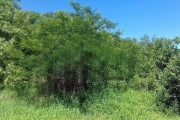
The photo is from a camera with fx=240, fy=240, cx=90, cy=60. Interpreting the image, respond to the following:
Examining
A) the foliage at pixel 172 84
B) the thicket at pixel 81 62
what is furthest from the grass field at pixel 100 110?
the thicket at pixel 81 62

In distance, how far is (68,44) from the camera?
313 inches

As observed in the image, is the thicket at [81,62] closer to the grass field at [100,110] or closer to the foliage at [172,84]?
the foliage at [172,84]

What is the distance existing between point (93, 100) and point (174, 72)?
107 inches

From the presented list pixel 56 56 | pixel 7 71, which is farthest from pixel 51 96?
pixel 7 71

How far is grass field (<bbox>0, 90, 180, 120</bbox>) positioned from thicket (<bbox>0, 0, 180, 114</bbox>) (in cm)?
69

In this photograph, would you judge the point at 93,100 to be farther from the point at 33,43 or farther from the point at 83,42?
the point at 33,43

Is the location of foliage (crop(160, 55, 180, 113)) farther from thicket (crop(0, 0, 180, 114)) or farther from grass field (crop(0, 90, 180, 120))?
grass field (crop(0, 90, 180, 120))

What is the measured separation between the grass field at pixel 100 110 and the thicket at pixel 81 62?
691 mm

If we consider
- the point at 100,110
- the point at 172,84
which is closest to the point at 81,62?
the point at 100,110

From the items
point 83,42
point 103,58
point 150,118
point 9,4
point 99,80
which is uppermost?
point 9,4

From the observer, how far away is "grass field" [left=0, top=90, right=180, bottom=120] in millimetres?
6781

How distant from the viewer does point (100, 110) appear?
735cm

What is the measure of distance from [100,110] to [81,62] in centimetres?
204

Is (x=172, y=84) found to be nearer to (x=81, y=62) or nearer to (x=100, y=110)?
(x=100, y=110)
